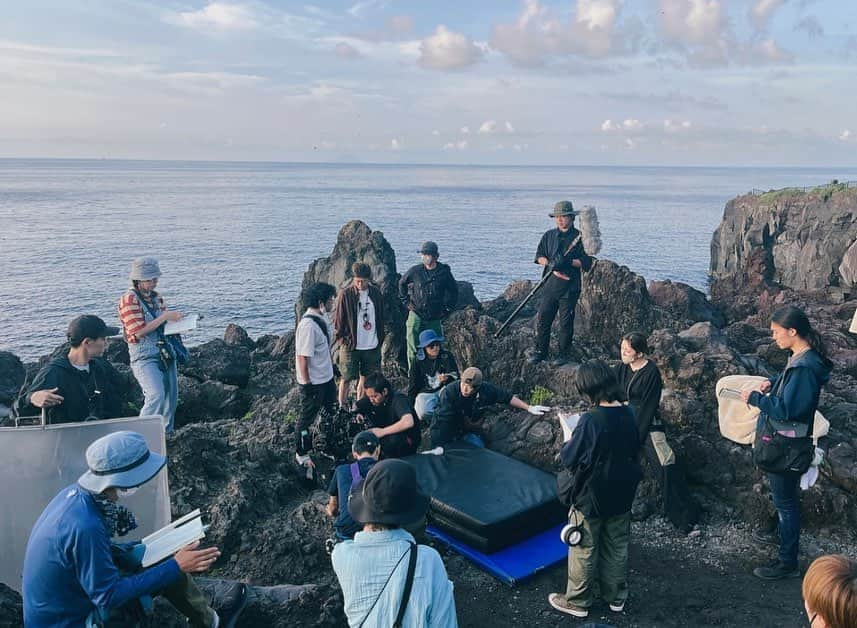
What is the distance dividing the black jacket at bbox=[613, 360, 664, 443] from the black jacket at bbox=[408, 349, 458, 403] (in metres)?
3.20

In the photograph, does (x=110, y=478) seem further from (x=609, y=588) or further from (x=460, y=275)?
(x=460, y=275)

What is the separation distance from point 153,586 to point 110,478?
0.85m

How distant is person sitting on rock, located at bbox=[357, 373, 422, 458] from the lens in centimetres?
911

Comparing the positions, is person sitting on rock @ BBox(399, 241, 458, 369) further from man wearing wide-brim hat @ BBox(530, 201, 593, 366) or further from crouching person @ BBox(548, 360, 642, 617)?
crouching person @ BBox(548, 360, 642, 617)

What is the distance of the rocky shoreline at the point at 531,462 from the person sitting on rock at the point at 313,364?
0.63 m

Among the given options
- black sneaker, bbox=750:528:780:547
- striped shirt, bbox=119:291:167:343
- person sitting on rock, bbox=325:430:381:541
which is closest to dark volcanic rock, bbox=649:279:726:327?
black sneaker, bbox=750:528:780:547

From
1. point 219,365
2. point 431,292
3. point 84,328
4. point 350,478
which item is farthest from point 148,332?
point 219,365

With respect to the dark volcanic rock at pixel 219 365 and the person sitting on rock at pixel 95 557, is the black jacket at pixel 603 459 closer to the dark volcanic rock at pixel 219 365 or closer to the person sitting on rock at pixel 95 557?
the person sitting on rock at pixel 95 557

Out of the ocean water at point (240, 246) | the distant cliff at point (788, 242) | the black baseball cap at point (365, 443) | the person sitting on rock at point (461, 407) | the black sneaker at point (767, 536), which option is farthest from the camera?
the distant cliff at point (788, 242)

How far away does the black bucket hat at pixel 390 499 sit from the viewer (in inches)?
162

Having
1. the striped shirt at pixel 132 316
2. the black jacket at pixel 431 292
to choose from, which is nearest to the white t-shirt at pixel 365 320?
the black jacket at pixel 431 292

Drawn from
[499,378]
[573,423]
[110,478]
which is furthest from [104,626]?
[499,378]

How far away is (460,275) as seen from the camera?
4650 centimetres

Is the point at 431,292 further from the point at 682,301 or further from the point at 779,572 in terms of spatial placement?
the point at 682,301
